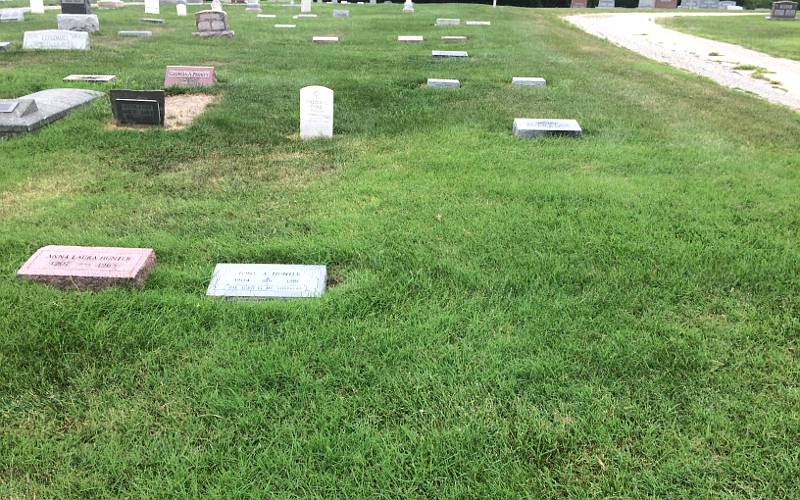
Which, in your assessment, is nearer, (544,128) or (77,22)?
(544,128)

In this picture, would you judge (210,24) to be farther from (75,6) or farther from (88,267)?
(88,267)

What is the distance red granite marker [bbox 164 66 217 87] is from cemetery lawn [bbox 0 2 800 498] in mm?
2642

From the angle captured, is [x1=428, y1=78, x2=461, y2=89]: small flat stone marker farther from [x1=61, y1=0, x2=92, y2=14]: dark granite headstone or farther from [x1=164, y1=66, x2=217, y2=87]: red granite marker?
[x1=61, y1=0, x2=92, y2=14]: dark granite headstone

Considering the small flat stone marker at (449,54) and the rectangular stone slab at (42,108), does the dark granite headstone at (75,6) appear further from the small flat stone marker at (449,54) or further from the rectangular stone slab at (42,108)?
the small flat stone marker at (449,54)

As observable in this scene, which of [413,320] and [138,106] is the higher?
[138,106]

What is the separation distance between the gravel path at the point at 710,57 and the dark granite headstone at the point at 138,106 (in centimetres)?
934

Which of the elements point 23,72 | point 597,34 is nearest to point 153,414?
point 23,72

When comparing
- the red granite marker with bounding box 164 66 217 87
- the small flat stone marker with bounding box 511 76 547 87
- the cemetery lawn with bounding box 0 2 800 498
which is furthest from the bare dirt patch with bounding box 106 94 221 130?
the small flat stone marker with bounding box 511 76 547 87

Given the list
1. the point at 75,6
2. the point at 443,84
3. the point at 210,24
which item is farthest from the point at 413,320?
the point at 75,6

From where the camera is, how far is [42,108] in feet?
23.6

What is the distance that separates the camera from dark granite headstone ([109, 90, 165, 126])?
22.7 ft

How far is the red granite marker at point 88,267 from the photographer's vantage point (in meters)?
→ 3.38

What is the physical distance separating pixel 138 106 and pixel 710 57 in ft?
47.2

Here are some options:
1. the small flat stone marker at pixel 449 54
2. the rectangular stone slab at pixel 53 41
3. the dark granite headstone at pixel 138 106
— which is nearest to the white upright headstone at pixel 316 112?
the dark granite headstone at pixel 138 106
